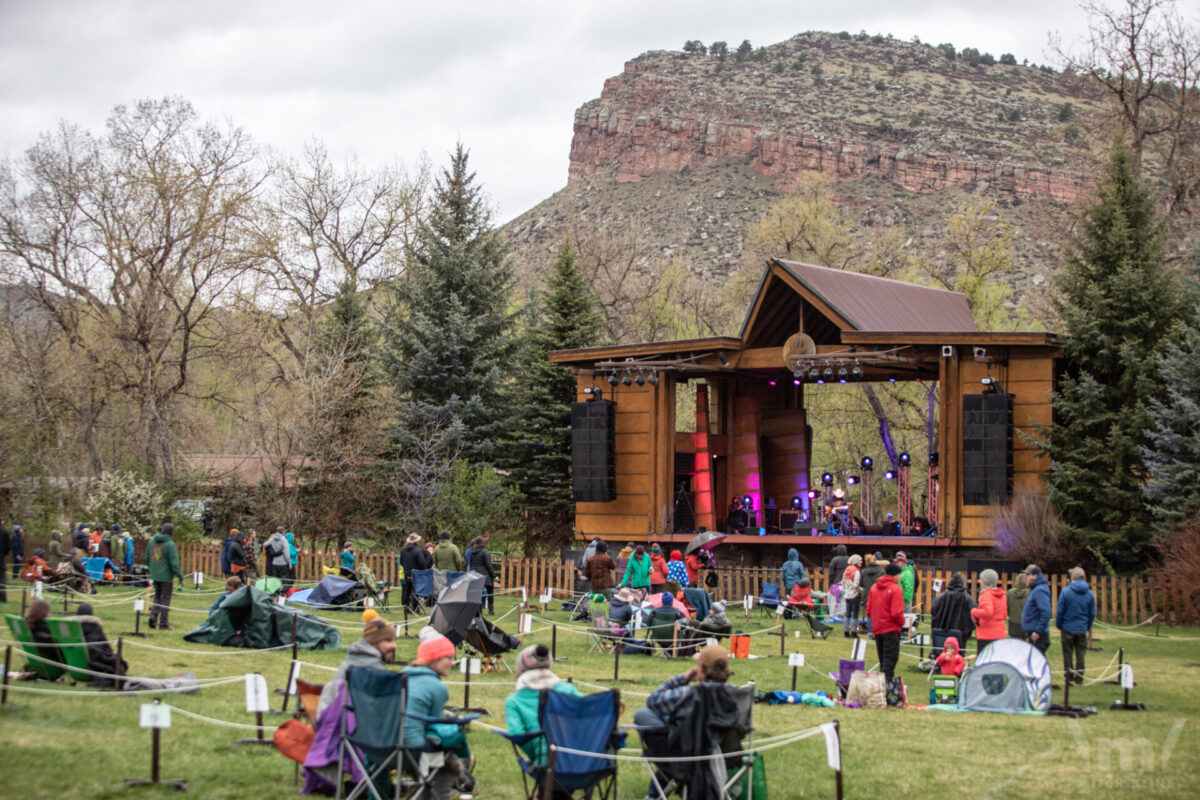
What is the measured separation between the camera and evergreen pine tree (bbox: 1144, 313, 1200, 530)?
20609 mm

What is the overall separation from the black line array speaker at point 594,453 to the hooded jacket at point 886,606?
45.7ft

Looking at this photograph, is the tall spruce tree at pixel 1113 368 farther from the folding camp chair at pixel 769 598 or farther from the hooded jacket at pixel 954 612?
the hooded jacket at pixel 954 612

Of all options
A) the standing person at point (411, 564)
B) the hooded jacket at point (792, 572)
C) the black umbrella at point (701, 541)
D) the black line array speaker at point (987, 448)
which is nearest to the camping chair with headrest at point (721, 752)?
the standing person at point (411, 564)

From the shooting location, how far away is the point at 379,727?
7492mm

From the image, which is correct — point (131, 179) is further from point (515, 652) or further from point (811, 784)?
point (811, 784)

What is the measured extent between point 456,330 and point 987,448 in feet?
42.5

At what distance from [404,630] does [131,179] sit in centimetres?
2066

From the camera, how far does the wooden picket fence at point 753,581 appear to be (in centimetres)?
2031

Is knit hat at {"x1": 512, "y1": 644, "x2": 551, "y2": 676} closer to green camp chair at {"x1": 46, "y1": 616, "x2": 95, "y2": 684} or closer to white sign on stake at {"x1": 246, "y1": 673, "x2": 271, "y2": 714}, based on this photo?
white sign on stake at {"x1": 246, "y1": 673, "x2": 271, "y2": 714}

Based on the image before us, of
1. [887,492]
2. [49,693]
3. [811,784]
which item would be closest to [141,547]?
[49,693]

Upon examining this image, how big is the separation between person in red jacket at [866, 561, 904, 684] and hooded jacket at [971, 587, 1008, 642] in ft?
3.78

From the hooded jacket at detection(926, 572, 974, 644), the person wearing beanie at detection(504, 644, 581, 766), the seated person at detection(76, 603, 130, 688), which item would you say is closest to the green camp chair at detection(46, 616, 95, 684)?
the seated person at detection(76, 603, 130, 688)

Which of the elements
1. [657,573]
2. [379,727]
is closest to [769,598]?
[657,573]

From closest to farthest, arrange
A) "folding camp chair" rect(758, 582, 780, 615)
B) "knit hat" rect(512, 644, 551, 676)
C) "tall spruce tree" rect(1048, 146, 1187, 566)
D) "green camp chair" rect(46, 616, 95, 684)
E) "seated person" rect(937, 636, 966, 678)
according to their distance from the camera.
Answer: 1. "knit hat" rect(512, 644, 551, 676)
2. "green camp chair" rect(46, 616, 95, 684)
3. "seated person" rect(937, 636, 966, 678)
4. "folding camp chair" rect(758, 582, 780, 615)
5. "tall spruce tree" rect(1048, 146, 1187, 566)
